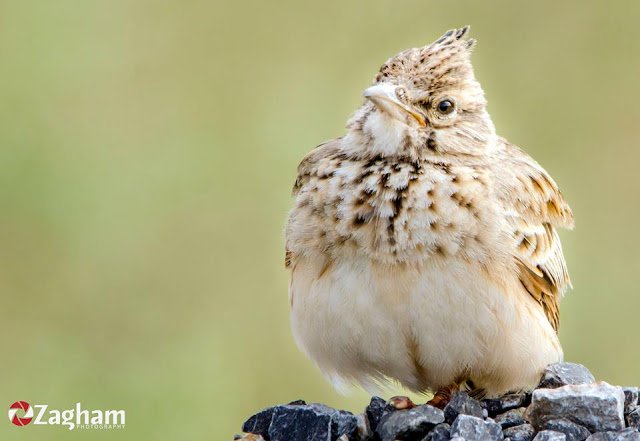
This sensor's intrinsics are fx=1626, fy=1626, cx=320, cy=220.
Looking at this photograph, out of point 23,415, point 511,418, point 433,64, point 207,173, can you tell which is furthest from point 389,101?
point 207,173

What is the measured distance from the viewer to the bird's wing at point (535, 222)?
29.0ft

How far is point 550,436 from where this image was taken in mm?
7816

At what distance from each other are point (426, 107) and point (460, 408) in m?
1.66

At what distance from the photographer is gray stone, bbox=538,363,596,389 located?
867 centimetres

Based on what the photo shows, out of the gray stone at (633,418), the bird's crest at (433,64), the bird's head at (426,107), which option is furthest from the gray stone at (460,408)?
the bird's crest at (433,64)

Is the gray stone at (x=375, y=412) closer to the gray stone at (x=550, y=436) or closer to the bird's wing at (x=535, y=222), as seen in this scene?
the gray stone at (x=550, y=436)

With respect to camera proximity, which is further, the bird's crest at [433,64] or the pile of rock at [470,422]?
the bird's crest at [433,64]

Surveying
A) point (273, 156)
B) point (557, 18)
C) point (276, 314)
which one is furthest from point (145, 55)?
point (557, 18)

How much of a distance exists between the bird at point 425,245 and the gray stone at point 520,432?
2.26ft

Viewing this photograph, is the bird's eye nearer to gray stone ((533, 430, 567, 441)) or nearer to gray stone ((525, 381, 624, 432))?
gray stone ((525, 381, 624, 432))

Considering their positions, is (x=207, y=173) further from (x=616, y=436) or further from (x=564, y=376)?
(x=616, y=436)

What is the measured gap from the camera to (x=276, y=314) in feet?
39.0

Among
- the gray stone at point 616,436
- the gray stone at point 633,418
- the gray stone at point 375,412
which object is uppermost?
the gray stone at point 375,412

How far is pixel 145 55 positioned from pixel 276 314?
2.66m
